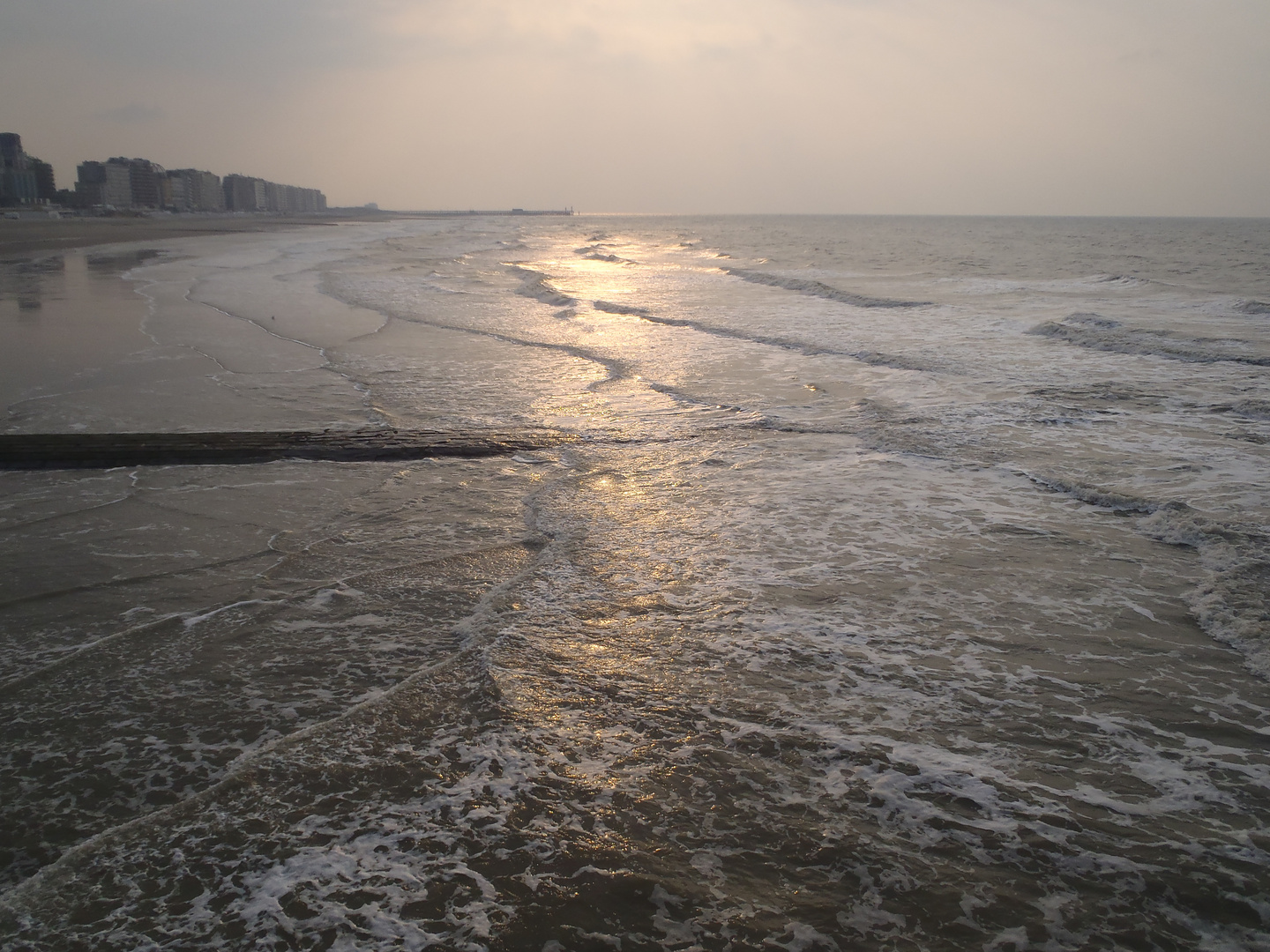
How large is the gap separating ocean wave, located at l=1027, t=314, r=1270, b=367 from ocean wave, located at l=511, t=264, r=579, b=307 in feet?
39.1

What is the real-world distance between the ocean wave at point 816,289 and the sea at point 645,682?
13262 mm

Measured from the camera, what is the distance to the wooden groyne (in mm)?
7043

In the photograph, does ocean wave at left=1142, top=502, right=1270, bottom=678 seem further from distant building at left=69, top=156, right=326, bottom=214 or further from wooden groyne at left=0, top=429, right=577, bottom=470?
distant building at left=69, top=156, right=326, bottom=214

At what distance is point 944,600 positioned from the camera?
15.7 ft

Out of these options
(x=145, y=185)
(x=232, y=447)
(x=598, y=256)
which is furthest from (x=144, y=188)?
(x=232, y=447)

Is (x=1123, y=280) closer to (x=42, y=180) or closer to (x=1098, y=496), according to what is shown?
(x=1098, y=496)

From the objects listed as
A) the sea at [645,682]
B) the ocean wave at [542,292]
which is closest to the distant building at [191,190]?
the ocean wave at [542,292]

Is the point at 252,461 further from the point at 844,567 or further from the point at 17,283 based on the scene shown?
the point at 17,283

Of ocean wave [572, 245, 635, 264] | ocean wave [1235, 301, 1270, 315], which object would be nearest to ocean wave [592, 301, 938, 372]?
ocean wave [1235, 301, 1270, 315]

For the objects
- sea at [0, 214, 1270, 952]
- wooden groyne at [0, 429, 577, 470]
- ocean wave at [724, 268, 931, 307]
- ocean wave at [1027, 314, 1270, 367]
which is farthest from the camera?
ocean wave at [724, 268, 931, 307]

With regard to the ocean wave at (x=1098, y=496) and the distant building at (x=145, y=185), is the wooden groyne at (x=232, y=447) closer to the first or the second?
the ocean wave at (x=1098, y=496)

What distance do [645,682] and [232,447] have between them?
529 centimetres

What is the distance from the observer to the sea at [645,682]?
262cm

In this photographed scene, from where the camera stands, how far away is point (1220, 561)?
17.5 ft
